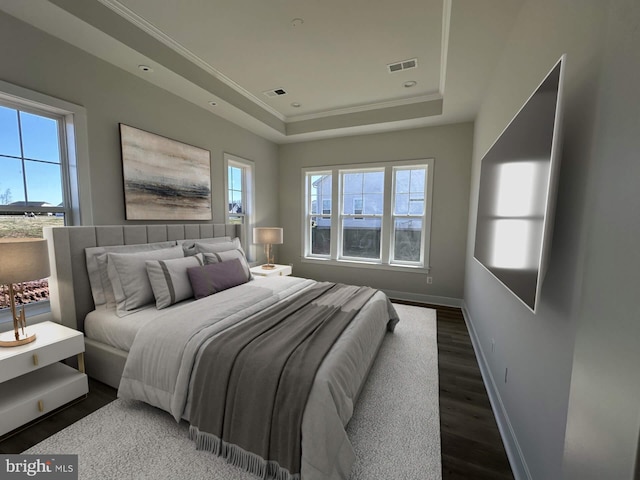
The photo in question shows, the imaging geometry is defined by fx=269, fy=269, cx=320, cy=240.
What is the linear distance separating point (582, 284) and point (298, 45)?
9.50 ft

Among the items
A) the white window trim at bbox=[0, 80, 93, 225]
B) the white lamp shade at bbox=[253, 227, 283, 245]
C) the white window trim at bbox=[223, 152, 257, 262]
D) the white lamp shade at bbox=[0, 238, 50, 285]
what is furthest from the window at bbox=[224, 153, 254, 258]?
the white lamp shade at bbox=[0, 238, 50, 285]

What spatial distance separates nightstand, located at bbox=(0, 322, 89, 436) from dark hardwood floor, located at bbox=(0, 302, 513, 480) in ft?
0.29

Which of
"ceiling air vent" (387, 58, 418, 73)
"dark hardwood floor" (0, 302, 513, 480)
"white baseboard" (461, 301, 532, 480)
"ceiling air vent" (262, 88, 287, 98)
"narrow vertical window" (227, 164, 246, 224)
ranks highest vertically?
"ceiling air vent" (387, 58, 418, 73)

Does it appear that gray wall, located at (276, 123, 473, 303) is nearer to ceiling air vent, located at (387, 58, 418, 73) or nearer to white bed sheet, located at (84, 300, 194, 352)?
ceiling air vent, located at (387, 58, 418, 73)

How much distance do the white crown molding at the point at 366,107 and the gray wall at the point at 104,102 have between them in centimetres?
135

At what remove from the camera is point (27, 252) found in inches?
69.2

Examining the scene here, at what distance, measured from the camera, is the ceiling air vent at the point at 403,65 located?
287 cm

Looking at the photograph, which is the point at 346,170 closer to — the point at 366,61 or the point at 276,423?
the point at 366,61

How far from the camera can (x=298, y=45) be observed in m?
2.61

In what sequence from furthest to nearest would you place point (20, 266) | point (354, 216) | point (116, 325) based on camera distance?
1. point (354, 216)
2. point (116, 325)
3. point (20, 266)

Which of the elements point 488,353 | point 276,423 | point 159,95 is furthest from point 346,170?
point 276,423

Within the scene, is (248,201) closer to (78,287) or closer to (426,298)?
(78,287)

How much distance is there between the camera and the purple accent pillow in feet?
8.44

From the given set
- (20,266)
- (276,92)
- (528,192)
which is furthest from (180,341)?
(276,92)
